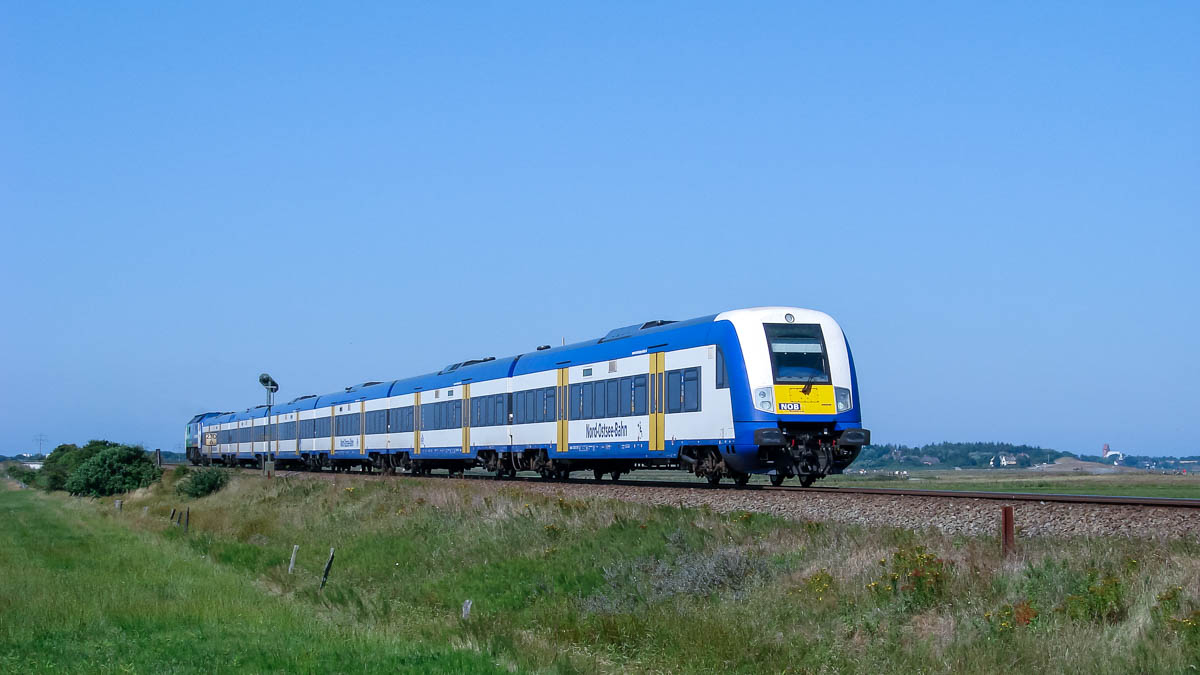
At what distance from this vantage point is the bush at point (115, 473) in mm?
67188

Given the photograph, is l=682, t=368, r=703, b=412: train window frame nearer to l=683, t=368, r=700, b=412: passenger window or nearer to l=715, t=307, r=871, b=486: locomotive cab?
l=683, t=368, r=700, b=412: passenger window

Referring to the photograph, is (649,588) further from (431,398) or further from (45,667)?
(431,398)

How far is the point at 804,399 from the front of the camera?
23250mm

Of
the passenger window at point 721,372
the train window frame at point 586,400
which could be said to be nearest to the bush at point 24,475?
the train window frame at point 586,400

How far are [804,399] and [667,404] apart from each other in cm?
378

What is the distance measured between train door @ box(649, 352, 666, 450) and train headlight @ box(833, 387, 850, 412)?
4.18 metres

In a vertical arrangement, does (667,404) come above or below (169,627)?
above

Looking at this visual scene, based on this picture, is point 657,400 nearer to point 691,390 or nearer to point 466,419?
→ point 691,390

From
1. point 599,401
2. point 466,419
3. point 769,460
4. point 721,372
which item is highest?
point 721,372

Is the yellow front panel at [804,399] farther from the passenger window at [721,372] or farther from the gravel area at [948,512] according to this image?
the gravel area at [948,512]

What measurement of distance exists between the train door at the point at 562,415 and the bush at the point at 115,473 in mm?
41634

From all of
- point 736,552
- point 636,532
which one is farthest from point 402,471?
point 736,552

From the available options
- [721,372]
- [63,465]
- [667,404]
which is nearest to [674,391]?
[667,404]

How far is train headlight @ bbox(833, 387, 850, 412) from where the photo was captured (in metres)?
23.6
